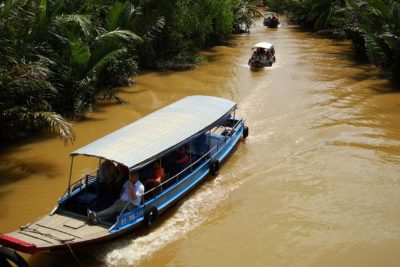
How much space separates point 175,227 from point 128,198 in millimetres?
1281

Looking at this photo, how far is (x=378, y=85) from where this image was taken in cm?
1858

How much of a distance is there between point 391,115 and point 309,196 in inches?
262

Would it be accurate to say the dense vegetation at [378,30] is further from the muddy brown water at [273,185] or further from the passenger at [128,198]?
the passenger at [128,198]

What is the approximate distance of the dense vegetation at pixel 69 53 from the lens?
11078 millimetres

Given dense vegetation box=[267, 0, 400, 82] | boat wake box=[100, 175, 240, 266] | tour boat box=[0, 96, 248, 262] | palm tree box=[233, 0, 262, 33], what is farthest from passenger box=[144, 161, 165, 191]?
palm tree box=[233, 0, 262, 33]

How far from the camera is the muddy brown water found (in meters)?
8.30

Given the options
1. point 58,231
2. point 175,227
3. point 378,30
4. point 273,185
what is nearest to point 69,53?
point 175,227

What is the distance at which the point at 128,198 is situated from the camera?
27.5ft

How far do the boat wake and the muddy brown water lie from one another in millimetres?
22

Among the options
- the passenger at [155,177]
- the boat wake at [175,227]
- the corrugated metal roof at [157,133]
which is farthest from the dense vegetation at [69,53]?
the boat wake at [175,227]

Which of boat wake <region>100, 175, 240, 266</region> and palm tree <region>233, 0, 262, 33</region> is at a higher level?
palm tree <region>233, 0, 262, 33</region>

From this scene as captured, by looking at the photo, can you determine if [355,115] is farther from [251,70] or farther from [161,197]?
[161,197]

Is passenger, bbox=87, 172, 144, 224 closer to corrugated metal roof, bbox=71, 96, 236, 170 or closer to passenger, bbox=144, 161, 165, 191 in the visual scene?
corrugated metal roof, bbox=71, 96, 236, 170

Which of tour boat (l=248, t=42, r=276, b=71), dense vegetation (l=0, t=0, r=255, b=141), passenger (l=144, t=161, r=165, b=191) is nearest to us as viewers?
passenger (l=144, t=161, r=165, b=191)
